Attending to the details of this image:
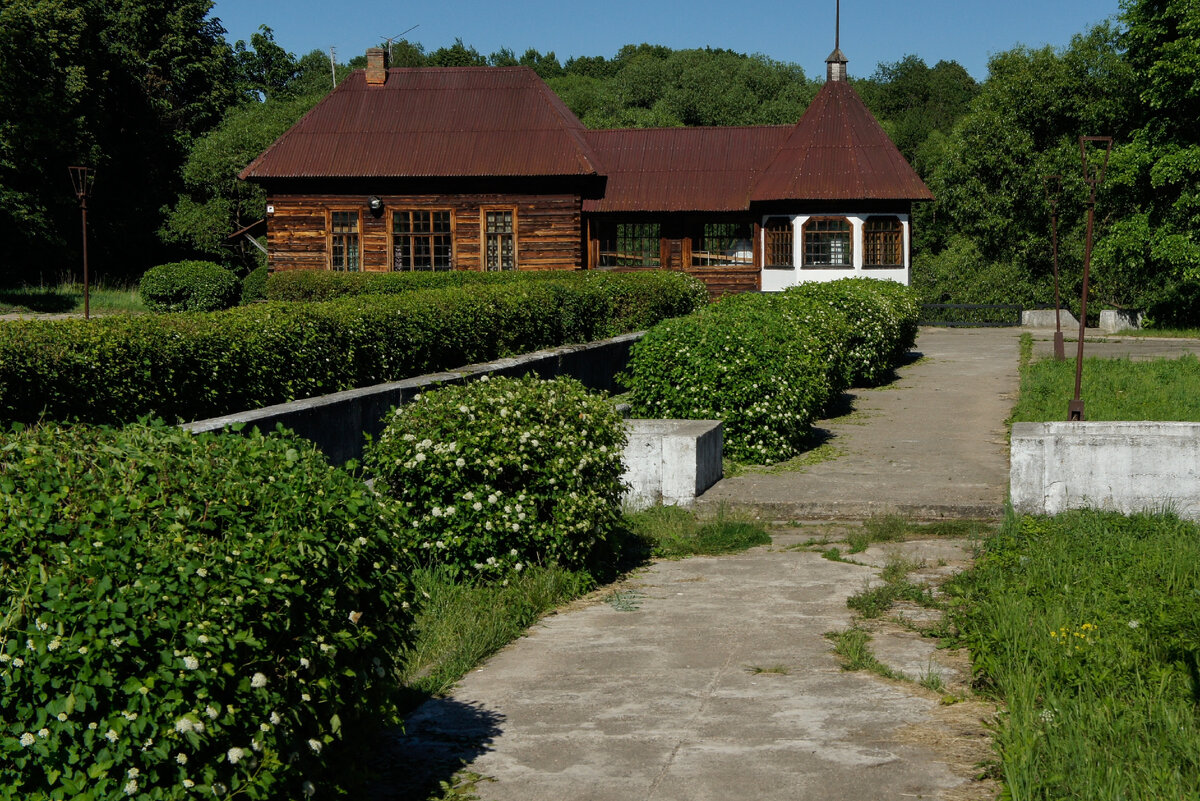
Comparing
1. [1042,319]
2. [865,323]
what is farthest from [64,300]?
[1042,319]

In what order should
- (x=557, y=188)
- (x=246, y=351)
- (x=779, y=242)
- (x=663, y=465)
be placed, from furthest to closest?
1. (x=779, y=242)
2. (x=557, y=188)
3. (x=663, y=465)
4. (x=246, y=351)

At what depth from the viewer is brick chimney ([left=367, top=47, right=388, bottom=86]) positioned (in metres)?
38.1

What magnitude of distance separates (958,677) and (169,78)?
6090 cm

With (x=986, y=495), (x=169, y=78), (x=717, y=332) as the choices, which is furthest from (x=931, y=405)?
(x=169, y=78)

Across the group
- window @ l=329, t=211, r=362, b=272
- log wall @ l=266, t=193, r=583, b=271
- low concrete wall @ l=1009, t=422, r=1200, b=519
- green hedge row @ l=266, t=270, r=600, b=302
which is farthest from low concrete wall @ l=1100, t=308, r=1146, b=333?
low concrete wall @ l=1009, t=422, r=1200, b=519

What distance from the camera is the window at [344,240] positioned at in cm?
3641

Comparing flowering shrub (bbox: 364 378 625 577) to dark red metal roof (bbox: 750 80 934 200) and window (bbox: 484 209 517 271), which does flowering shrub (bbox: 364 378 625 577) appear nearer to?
window (bbox: 484 209 517 271)

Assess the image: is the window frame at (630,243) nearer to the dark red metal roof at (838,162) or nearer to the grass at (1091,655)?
the dark red metal roof at (838,162)

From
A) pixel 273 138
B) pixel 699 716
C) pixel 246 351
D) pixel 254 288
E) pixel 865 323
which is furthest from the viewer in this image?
pixel 273 138

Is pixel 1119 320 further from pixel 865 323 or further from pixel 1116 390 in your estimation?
pixel 1116 390

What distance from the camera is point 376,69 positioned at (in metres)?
38.1

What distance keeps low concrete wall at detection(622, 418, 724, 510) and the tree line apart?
2658 centimetres

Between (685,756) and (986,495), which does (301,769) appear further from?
(986,495)

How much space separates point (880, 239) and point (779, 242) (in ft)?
10.0
